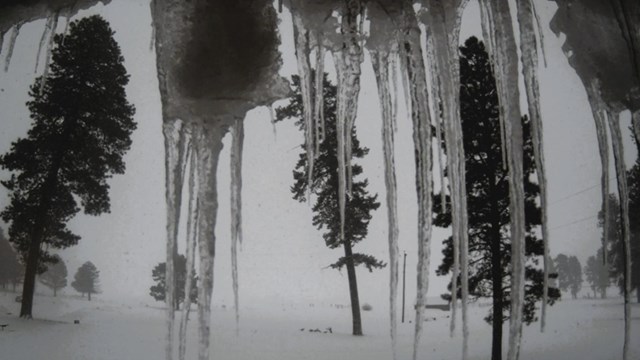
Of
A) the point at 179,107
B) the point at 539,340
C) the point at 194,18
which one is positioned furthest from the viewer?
the point at 539,340

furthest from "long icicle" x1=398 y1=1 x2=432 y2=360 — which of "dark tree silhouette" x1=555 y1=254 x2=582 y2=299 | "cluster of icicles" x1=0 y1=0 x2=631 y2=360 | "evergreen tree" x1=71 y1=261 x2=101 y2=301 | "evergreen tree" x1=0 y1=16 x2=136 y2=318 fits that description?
"dark tree silhouette" x1=555 y1=254 x2=582 y2=299

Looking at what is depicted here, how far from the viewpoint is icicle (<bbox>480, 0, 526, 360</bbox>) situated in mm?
2021

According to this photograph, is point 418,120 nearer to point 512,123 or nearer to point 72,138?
point 512,123

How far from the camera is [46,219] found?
18250mm

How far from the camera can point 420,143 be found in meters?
2.43

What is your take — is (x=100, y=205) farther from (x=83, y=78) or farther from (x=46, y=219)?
(x=83, y=78)

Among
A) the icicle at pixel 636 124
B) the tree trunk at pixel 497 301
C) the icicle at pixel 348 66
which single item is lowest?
the tree trunk at pixel 497 301

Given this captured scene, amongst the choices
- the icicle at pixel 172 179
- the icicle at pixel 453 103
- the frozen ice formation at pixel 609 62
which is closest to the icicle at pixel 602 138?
the frozen ice formation at pixel 609 62

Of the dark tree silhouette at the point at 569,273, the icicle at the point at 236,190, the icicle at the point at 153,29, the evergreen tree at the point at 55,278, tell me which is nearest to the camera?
the icicle at the point at 153,29

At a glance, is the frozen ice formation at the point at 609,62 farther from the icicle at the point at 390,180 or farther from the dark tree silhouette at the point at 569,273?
the dark tree silhouette at the point at 569,273

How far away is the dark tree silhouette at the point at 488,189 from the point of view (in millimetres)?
13750

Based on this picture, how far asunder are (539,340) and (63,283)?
74591 mm

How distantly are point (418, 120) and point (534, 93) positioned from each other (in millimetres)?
600

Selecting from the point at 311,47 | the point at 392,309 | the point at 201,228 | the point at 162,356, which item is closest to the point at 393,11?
the point at 311,47
